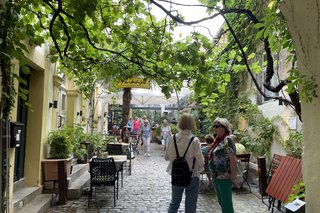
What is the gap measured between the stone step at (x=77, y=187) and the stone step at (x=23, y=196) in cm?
65

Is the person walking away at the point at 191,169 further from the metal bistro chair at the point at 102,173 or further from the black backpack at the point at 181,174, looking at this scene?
the metal bistro chair at the point at 102,173

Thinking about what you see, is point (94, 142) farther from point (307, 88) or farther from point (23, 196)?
point (307, 88)

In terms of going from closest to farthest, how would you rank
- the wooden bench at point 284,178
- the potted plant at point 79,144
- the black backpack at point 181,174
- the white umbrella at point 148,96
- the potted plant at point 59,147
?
the black backpack at point 181,174, the wooden bench at point 284,178, the potted plant at point 59,147, the potted plant at point 79,144, the white umbrella at point 148,96

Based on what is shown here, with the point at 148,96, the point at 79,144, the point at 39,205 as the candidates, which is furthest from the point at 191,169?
the point at 148,96

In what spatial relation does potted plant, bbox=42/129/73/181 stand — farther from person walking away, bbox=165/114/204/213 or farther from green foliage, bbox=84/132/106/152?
person walking away, bbox=165/114/204/213

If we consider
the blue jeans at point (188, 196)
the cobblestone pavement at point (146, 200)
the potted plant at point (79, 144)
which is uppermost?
the potted plant at point (79, 144)

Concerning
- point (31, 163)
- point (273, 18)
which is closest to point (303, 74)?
point (273, 18)

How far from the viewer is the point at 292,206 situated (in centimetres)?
349

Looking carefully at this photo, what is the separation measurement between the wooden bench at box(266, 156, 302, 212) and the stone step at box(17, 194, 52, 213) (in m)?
4.18

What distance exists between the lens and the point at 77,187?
737 centimetres

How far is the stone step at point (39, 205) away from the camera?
5593 mm

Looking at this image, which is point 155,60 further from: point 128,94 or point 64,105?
point 128,94

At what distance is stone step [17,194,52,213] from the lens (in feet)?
18.4

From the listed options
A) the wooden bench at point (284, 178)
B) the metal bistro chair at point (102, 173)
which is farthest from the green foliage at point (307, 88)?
the metal bistro chair at point (102, 173)
